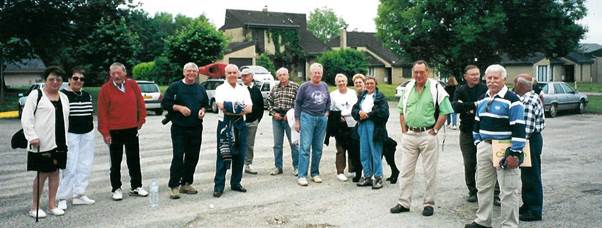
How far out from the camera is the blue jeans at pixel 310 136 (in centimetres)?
855

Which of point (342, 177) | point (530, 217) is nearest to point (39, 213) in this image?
point (342, 177)

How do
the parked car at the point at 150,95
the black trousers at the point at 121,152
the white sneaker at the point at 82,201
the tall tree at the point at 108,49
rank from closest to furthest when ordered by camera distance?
the white sneaker at the point at 82,201, the black trousers at the point at 121,152, the parked car at the point at 150,95, the tall tree at the point at 108,49

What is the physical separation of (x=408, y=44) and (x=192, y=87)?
2689 cm

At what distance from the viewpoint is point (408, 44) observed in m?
33.1

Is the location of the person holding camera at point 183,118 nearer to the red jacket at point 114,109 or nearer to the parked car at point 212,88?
the red jacket at point 114,109

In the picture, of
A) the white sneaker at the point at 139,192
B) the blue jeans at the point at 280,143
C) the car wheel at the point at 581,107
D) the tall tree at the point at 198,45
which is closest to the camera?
the white sneaker at the point at 139,192

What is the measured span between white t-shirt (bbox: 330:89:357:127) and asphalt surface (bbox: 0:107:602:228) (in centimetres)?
107

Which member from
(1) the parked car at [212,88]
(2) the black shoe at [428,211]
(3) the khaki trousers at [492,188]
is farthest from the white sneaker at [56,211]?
(1) the parked car at [212,88]

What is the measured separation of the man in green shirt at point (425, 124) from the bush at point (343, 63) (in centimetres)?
4541

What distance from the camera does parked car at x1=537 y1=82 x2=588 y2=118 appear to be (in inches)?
854

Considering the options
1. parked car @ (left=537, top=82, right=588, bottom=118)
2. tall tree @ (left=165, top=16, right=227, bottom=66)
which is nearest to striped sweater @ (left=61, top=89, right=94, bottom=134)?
parked car @ (left=537, top=82, right=588, bottom=118)

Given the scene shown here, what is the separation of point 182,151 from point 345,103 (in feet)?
9.30

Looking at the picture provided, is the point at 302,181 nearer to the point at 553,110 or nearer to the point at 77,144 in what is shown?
the point at 77,144

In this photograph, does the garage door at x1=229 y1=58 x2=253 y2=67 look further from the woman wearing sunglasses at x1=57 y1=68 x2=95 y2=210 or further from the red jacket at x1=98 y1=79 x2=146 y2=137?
the woman wearing sunglasses at x1=57 y1=68 x2=95 y2=210
